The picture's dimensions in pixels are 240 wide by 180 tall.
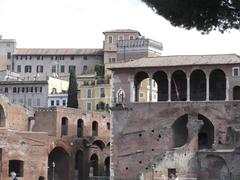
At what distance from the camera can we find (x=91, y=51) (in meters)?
99.9

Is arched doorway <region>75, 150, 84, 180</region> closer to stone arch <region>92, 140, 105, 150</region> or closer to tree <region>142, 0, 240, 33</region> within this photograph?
stone arch <region>92, 140, 105, 150</region>

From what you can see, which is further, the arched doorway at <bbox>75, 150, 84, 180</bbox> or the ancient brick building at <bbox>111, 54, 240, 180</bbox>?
the arched doorway at <bbox>75, 150, 84, 180</bbox>

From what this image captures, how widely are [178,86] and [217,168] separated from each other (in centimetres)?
898

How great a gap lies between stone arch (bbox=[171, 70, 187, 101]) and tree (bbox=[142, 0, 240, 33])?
3314 cm

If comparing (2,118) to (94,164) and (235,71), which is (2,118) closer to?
(94,164)

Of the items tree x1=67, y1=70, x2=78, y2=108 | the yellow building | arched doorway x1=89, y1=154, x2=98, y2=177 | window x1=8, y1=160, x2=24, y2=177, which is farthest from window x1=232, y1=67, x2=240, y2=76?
the yellow building

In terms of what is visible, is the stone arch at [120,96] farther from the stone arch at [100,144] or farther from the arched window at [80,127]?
the stone arch at [100,144]

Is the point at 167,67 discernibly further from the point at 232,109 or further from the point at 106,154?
the point at 106,154

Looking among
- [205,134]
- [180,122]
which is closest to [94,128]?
[180,122]

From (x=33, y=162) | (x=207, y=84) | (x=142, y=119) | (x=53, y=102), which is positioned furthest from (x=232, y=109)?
(x=53, y=102)

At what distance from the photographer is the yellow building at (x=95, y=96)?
Result: 269 feet

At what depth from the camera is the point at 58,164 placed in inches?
2382

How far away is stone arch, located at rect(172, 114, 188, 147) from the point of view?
52094 mm

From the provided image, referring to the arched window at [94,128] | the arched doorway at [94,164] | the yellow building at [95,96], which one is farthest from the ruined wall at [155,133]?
the yellow building at [95,96]
